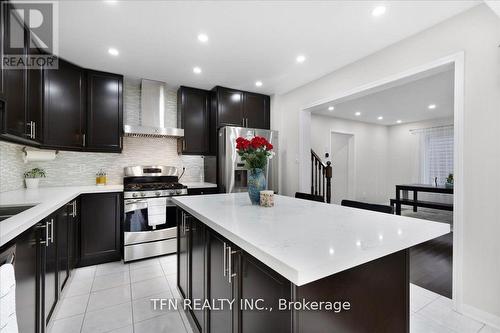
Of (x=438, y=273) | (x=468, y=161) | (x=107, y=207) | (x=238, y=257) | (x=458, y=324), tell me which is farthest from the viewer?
(x=107, y=207)

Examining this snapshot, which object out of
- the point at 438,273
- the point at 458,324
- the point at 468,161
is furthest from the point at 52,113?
the point at 438,273

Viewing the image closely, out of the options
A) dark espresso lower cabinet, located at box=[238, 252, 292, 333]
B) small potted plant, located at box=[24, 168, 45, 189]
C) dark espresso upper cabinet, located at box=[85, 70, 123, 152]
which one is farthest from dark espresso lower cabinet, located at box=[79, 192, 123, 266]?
dark espresso lower cabinet, located at box=[238, 252, 292, 333]

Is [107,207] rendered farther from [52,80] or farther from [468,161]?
[468,161]

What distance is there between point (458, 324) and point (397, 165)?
19.7 feet

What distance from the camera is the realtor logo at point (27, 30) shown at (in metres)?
1.70

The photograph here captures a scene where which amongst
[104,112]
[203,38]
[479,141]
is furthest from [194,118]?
[479,141]

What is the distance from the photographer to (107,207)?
2.88m

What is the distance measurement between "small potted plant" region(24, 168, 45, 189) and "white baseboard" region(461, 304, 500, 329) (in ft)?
14.9

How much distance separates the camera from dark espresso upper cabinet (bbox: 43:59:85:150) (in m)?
2.69

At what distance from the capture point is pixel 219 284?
4.10 ft

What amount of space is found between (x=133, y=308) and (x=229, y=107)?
2.97 meters

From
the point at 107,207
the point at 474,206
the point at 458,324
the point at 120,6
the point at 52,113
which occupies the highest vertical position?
the point at 120,6

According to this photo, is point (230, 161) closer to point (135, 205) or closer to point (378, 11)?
point (135, 205)

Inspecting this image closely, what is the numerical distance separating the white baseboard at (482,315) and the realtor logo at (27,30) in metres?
4.04
